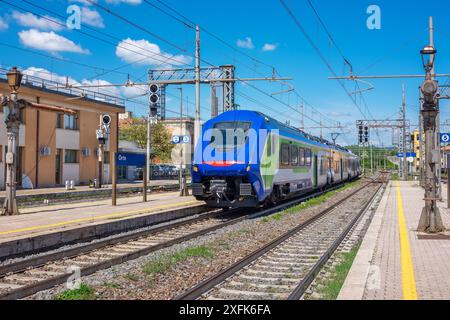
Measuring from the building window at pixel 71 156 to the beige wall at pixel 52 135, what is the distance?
288 mm

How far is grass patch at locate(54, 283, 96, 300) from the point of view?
6254 millimetres

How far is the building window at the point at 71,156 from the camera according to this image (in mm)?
34125

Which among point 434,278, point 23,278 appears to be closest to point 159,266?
point 23,278

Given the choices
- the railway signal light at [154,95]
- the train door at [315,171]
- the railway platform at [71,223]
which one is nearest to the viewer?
the railway platform at [71,223]

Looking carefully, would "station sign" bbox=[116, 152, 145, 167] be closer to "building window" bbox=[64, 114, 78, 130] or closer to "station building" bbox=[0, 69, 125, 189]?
"station building" bbox=[0, 69, 125, 189]

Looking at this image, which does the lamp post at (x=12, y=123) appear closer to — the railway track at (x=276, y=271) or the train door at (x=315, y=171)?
the railway track at (x=276, y=271)

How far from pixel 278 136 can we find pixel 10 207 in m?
9.07

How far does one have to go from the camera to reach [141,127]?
192ft

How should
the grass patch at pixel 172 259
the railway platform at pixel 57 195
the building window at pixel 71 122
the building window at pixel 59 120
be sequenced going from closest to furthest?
the grass patch at pixel 172 259 < the railway platform at pixel 57 195 < the building window at pixel 59 120 < the building window at pixel 71 122

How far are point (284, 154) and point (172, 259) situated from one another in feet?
33.6

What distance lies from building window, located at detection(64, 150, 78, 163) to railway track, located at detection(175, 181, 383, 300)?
25.0m

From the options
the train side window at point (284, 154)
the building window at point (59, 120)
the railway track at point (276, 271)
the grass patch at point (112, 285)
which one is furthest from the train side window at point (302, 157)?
the building window at point (59, 120)

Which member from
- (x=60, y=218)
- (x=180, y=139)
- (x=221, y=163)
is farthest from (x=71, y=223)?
(x=180, y=139)
